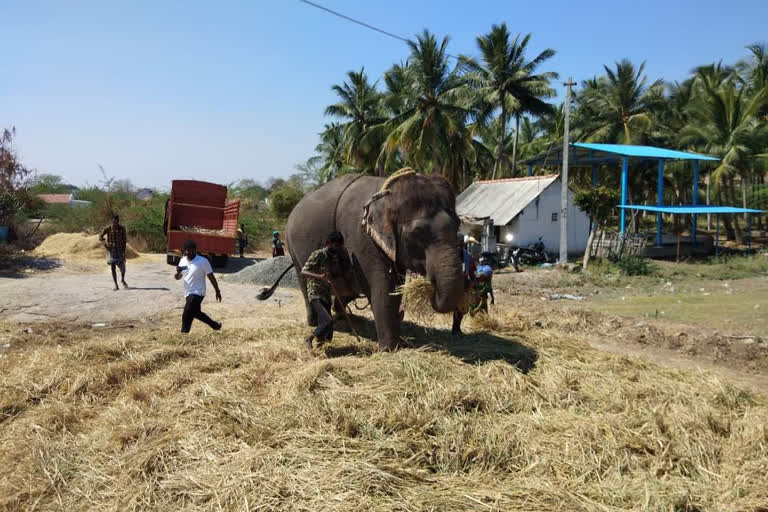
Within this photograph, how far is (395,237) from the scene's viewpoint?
6352 mm

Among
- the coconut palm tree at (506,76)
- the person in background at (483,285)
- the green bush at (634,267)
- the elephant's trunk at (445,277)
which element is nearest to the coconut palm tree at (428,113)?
the coconut palm tree at (506,76)

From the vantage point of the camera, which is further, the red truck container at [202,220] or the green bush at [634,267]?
the green bush at [634,267]

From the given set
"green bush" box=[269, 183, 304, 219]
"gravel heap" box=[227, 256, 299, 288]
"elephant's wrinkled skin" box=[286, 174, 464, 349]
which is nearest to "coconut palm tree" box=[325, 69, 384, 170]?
"green bush" box=[269, 183, 304, 219]

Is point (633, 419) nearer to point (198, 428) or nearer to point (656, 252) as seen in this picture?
point (198, 428)

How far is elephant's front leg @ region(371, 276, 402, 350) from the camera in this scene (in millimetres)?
6438

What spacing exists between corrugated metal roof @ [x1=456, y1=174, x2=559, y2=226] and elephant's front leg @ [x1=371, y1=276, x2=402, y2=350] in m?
16.7

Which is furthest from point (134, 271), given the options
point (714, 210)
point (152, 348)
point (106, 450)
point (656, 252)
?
point (714, 210)

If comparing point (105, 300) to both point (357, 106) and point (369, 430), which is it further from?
point (357, 106)

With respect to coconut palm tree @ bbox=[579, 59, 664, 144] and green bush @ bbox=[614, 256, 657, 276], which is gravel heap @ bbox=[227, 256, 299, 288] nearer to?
green bush @ bbox=[614, 256, 657, 276]

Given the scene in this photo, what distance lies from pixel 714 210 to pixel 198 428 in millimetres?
26359

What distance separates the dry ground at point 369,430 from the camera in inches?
141

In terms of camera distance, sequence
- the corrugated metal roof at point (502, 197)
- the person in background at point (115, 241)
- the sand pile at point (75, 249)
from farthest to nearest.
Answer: the corrugated metal roof at point (502, 197) < the sand pile at point (75, 249) < the person in background at point (115, 241)

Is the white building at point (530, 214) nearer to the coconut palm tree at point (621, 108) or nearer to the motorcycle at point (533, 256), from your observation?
the motorcycle at point (533, 256)

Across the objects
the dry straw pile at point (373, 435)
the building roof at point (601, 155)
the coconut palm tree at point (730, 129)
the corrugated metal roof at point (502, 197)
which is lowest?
the dry straw pile at point (373, 435)
